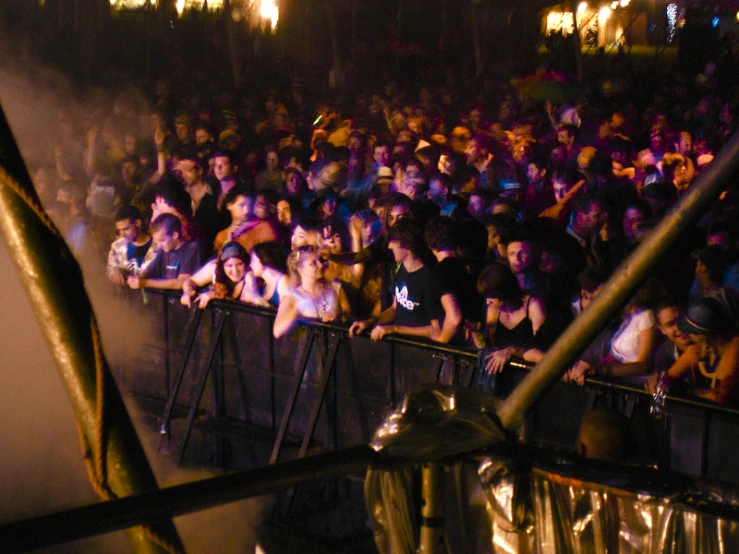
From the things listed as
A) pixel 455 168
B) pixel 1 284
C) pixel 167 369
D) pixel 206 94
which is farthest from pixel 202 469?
pixel 206 94

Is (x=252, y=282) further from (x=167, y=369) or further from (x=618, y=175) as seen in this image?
(x=618, y=175)

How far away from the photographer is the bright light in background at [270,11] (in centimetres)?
2406

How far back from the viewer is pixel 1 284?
23.1 ft

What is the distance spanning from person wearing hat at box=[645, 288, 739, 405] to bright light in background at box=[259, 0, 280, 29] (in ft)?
69.9

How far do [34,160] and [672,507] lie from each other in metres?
10.4

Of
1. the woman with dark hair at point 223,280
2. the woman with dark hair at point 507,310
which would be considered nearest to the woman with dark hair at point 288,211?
the woman with dark hair at point 223,280

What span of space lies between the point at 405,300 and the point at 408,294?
5cm

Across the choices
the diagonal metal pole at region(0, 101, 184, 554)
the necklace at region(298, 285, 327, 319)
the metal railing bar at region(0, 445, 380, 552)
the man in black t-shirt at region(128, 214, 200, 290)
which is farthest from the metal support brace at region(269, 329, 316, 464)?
the diagonal metal pole at region(0, 101, 184, 554)

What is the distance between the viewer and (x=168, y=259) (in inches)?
282

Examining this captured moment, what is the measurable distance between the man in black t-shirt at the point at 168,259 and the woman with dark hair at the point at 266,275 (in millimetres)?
799

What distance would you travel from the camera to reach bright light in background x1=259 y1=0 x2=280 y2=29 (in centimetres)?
2406

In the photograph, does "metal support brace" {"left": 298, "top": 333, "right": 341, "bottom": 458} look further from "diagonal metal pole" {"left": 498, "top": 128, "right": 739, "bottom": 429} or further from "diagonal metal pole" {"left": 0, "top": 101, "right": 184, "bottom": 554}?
"diagonal metal pole" {"left": 0, "top": 101, "right": 184, "bottom": 554}

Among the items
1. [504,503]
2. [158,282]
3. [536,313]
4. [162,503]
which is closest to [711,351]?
[536,313]

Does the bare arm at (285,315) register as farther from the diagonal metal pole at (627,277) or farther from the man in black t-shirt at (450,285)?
the diagonal metal pole at (627,277)
